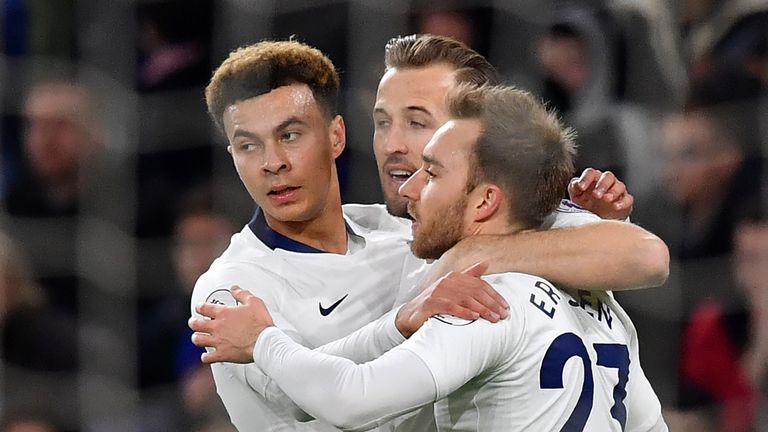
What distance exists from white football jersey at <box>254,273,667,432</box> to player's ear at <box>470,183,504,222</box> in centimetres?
13

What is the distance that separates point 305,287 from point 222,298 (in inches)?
10.5

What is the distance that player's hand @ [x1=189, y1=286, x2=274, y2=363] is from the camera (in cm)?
236

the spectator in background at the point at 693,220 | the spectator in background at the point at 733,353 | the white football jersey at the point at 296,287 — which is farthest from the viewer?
the spectator in background at the point at 693,220

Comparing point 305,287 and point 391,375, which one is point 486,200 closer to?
point 391,375

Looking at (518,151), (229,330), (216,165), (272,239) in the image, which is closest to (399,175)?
(272,239)

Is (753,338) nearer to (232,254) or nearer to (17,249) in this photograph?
(232,254)

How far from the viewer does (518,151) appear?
242 cm

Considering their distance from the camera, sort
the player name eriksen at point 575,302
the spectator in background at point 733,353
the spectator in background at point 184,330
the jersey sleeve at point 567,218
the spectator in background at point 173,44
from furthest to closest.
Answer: the spectator in background at point 173,44
the spectator in background at point 184,330
the spectator in background at point 733,353
the jersey sleeve at point 567,218
the player name eriksen at point 575,302

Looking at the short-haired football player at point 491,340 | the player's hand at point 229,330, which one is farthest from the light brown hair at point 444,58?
the player's hand at point 229,330

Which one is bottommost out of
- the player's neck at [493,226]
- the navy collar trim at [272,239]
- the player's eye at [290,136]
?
the navy collar trim at [272,239]

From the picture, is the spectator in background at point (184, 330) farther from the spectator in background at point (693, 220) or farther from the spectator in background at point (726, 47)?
the spectator in background at point (726, 47)

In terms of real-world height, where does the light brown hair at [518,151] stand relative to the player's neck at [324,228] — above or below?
above

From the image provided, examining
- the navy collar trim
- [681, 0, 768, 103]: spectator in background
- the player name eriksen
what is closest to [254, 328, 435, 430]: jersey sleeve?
the player name eriksen

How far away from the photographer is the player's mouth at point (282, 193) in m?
2.87
